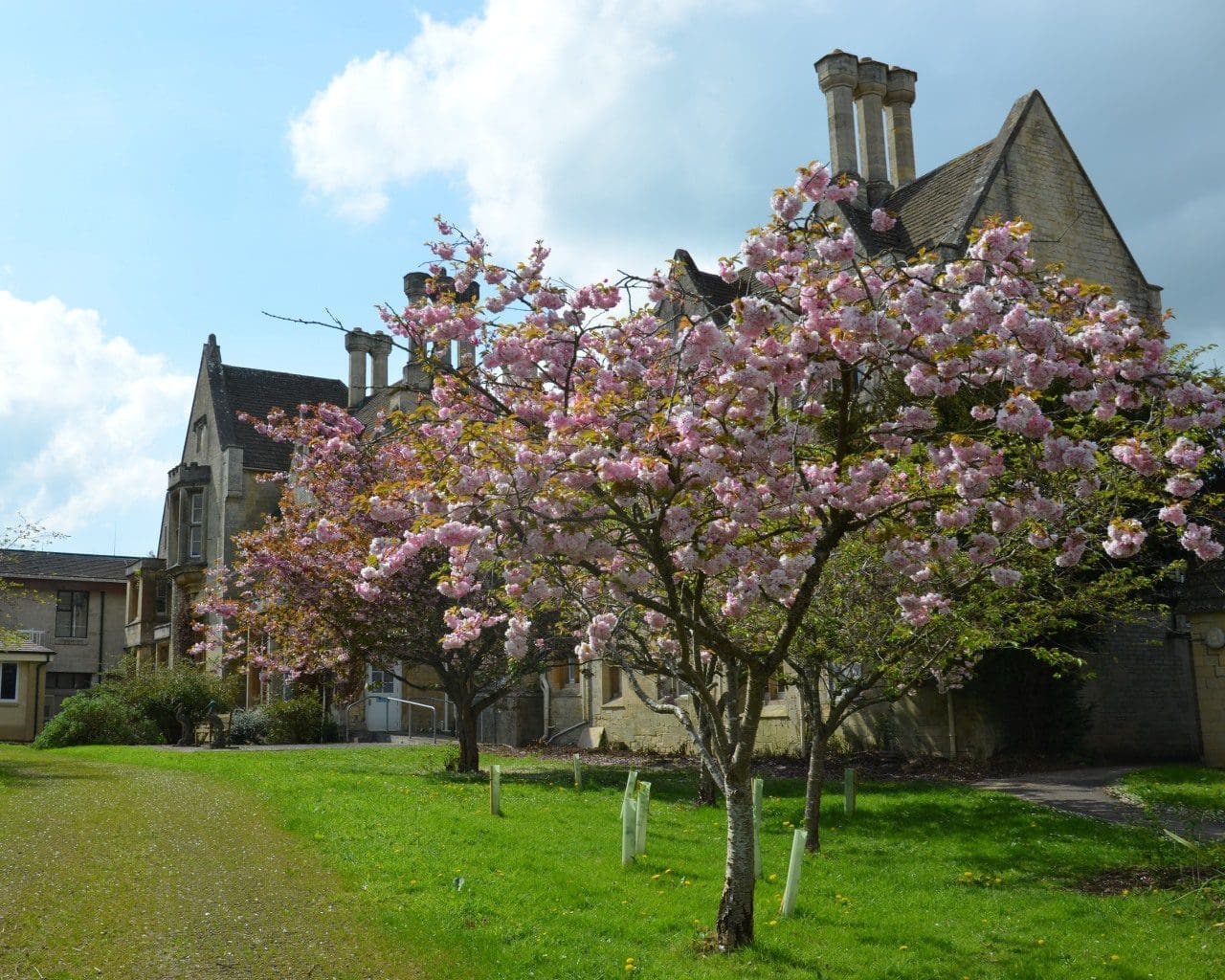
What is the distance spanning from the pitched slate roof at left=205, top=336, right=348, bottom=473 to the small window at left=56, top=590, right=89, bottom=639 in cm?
1339

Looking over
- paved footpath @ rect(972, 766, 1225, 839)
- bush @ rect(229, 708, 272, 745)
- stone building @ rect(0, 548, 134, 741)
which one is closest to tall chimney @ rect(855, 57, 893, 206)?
paved footpath @ rect(972, 766, 1225, 839)

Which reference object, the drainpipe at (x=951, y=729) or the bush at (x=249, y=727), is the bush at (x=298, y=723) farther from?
the drainpipe at (x=951, y=729)

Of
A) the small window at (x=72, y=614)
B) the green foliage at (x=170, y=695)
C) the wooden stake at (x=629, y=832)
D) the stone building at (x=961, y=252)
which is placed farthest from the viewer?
the small window at (x=72, y=614)

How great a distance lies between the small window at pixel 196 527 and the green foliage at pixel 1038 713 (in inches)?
1250

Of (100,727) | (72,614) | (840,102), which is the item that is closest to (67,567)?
(72,614)

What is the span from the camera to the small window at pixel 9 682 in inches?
1532

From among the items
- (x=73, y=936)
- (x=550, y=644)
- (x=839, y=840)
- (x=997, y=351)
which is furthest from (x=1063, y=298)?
(x=550, y=644)

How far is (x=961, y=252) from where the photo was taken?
21.9 meters

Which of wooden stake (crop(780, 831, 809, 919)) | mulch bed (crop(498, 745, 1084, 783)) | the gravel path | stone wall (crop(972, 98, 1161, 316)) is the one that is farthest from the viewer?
stone wall (crop(972, 98, 1161, 316))

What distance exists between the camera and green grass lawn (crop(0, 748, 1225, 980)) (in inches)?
334

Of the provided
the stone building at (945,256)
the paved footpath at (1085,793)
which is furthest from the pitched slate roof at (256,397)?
the paved footpath at (1085,793)

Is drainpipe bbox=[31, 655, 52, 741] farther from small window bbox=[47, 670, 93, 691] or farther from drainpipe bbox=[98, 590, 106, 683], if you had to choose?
drainpipe bbox=[98, 590, 106, 683]

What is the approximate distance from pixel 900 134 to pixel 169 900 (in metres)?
25.9

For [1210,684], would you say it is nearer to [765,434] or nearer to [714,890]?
[714,890]
